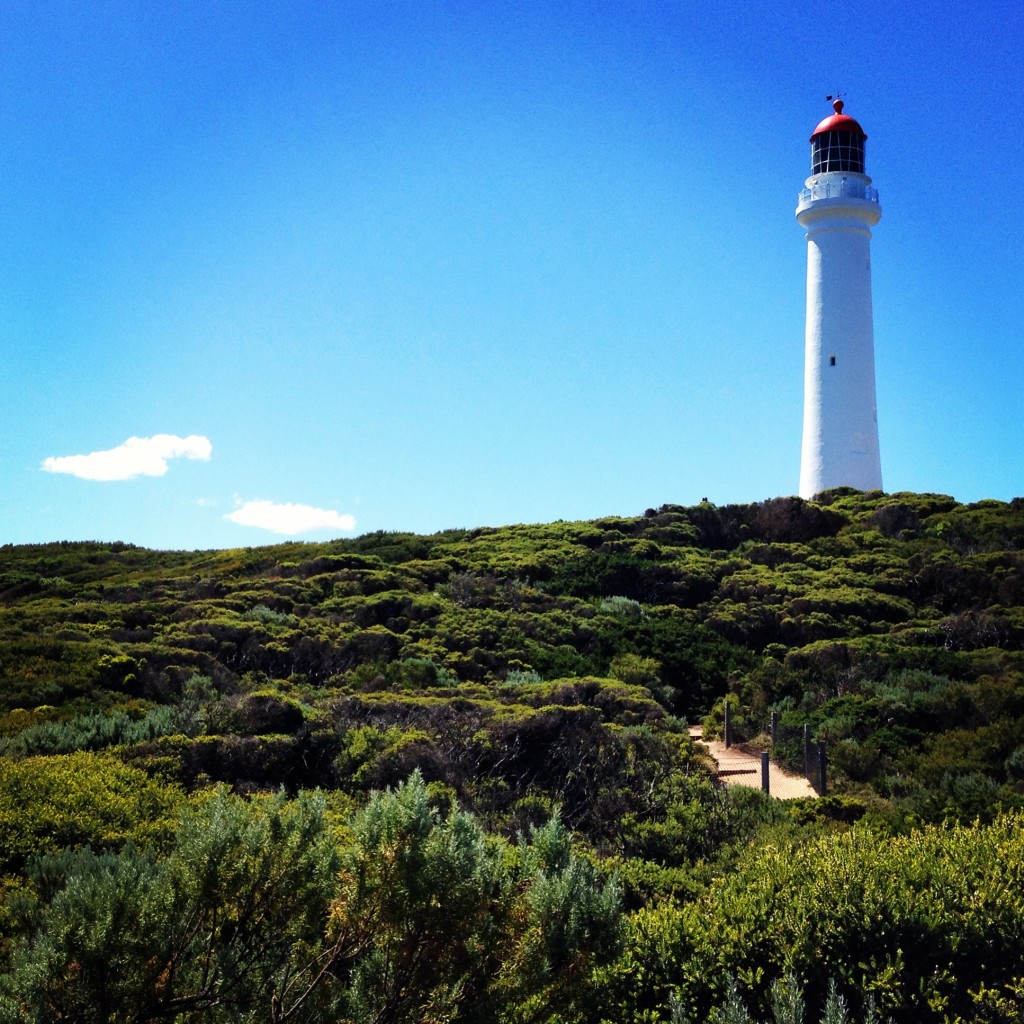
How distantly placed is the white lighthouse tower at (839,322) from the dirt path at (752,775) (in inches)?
680

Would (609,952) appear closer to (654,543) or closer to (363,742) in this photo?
(363,742)

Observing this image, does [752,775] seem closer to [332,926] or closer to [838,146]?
[332,926]

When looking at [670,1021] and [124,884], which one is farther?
[670,1021]

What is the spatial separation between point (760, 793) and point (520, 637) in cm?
768

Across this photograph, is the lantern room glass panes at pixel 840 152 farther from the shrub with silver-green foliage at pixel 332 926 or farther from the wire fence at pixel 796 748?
the shrub with silver-green foliage at pixel 332 926

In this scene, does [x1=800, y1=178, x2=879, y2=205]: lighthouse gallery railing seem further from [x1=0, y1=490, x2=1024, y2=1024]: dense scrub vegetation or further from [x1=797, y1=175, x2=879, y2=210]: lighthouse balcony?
[x1=0, y1=490, x2=1024, y2=1024]: dense scrub vegetation

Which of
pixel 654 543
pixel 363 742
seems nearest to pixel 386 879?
pixel 363 742

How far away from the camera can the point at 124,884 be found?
4668 mm

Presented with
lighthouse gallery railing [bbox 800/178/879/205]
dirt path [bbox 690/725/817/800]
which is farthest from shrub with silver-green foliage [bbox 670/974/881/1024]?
lighthouse gallery railing [bbox 800/178/879/205]

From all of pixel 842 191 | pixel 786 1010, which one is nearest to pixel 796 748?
pixel 786 1010

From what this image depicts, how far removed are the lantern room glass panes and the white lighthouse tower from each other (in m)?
0.03

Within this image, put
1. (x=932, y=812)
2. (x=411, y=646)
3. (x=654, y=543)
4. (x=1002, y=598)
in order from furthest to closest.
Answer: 1. (x=654, y=543)
2. (x=1002, y=598)
3. (x=411, y=646)
4. (x=932, y=812)

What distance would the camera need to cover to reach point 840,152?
3241cm

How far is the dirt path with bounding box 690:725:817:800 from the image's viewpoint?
13180 millimetres
